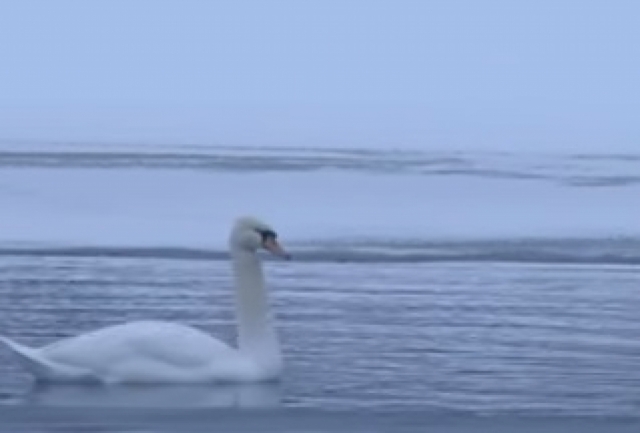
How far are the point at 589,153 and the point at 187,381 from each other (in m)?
38.4

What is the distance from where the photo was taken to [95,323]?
14117mm

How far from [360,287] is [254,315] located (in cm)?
450

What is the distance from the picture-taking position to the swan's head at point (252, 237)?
12781mm

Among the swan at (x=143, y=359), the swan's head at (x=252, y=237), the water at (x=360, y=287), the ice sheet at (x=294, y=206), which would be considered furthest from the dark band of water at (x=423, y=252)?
the swan at (x=143, y=359)

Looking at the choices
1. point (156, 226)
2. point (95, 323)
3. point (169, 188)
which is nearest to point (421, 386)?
point (95, 323)

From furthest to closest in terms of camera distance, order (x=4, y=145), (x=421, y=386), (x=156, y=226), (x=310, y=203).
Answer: (x=4, y=145), (x=310, y=203), (x=156, y=226), (x=421, y=386)

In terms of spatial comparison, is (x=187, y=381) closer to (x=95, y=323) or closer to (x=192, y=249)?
(x=95, y=323)

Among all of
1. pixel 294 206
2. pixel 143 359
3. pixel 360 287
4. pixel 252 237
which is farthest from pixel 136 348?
pixel 294 206

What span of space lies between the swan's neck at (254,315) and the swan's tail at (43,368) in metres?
0.88

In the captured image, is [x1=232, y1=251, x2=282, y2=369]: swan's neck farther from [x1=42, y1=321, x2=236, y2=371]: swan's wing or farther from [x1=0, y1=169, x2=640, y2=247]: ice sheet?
[x1=0, y1=169, x2=640, y2=247]: ice sheet

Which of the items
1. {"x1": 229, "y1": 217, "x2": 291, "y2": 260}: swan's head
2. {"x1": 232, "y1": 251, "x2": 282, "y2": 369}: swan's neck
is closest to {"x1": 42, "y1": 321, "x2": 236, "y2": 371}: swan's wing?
{"x1": 232, "y1": 251, "x2": 282, "y2": 369}: swan's neck

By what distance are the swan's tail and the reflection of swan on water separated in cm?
6

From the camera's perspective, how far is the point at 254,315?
1256cm

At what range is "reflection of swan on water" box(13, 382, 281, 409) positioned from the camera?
36.9 feet
